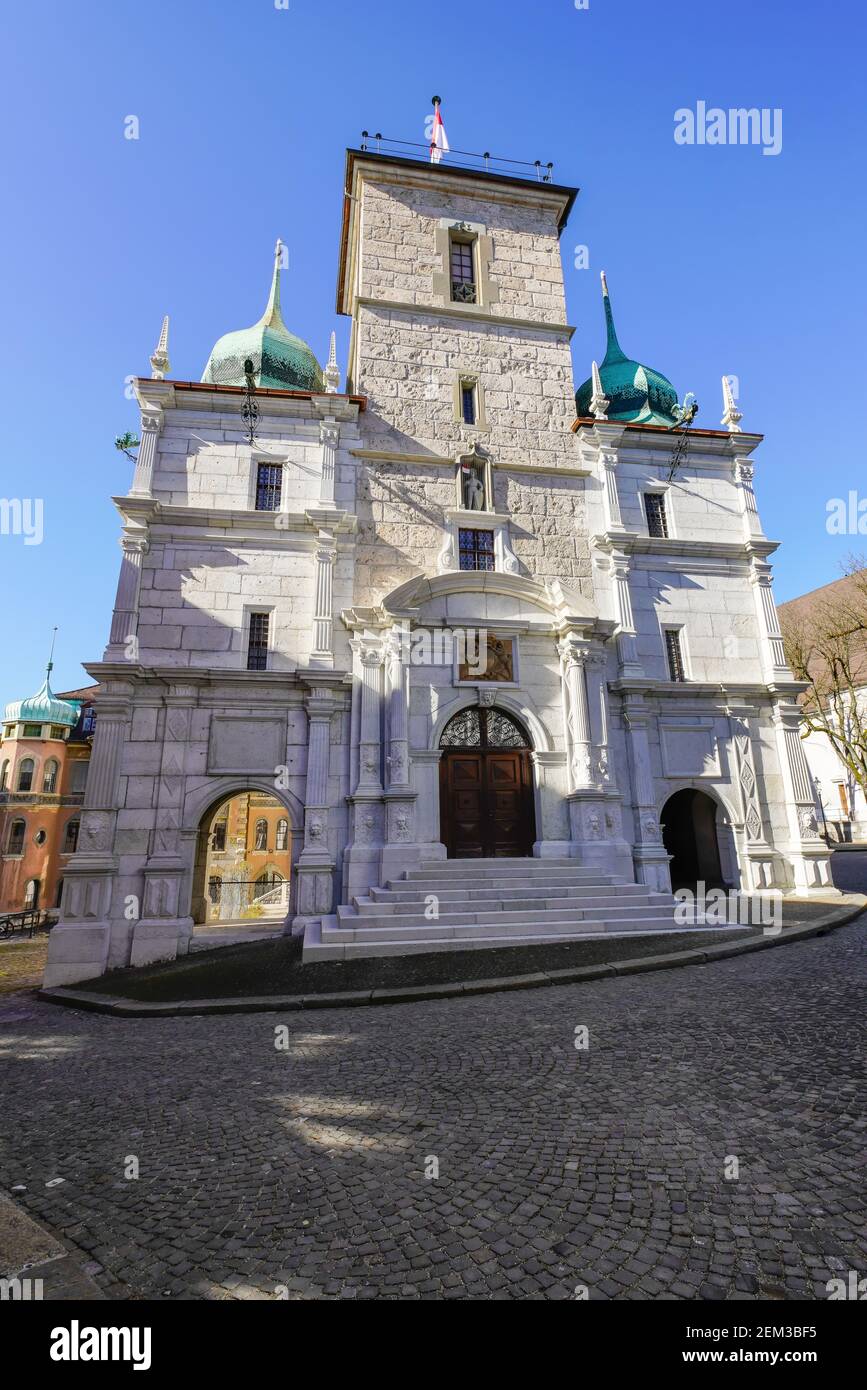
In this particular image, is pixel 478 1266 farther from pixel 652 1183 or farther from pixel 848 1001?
pixel 848 1001

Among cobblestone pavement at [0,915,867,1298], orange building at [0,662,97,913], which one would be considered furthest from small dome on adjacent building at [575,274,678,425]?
orange building at [0,662,97,913]

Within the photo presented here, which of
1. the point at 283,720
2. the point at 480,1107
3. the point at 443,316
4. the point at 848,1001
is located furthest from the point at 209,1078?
the point at 443,316

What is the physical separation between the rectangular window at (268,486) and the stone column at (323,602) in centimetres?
188

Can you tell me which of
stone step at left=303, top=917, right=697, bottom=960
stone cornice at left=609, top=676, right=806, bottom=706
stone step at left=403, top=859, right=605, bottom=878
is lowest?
stone step at left=303, top=917, right=697, bottom=960

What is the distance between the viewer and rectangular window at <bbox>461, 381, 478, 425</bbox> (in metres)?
17.8

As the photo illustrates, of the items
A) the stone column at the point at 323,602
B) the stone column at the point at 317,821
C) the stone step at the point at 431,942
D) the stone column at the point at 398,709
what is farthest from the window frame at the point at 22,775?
the stone step at the point at 431,942

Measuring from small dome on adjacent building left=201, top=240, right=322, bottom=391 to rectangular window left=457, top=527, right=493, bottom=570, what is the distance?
8.40 meters

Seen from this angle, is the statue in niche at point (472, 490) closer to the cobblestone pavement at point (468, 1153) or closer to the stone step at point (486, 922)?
the stone step at point (486, 922)

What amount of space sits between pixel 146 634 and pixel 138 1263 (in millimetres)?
13346

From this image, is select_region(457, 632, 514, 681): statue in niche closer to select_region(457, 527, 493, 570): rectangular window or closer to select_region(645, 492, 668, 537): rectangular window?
select_region(457, 527, 493, 570): rectangular window

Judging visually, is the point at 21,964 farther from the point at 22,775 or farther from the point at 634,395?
the point at 22,775

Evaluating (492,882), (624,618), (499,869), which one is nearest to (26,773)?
(499,869)

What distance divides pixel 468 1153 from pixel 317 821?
32.8 ft

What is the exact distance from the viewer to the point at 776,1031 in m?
5.76
